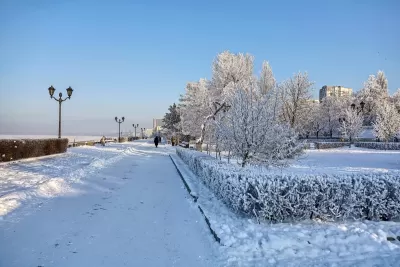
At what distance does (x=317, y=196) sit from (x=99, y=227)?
441 cm

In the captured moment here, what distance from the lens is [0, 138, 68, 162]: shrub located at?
15.8 m

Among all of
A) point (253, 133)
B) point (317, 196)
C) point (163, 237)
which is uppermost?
point (253, 133)

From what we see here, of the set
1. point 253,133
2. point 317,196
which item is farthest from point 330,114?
point 317,196

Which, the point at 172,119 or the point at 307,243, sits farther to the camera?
the point at 172,119

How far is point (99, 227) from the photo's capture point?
6.06 metres

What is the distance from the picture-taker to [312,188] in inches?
254

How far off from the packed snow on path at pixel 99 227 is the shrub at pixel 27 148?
6.06 m

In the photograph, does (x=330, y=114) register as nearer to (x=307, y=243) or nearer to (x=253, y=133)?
(x=253, y=133)

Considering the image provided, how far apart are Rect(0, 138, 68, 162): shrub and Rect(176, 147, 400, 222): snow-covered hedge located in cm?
1364

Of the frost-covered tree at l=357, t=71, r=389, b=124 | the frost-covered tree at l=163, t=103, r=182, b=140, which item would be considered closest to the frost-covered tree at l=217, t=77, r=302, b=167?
the frost-covered tree at l=163, t=103, r=182, b=140

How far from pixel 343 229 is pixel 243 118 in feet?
20.5

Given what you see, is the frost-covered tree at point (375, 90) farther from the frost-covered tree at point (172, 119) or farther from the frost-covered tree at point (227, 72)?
the frost-covered tree at point (227, 72)

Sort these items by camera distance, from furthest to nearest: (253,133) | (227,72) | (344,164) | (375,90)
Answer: (375,90) < (227,72) < (344,164) < (253,133)

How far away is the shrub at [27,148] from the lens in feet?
51.7
